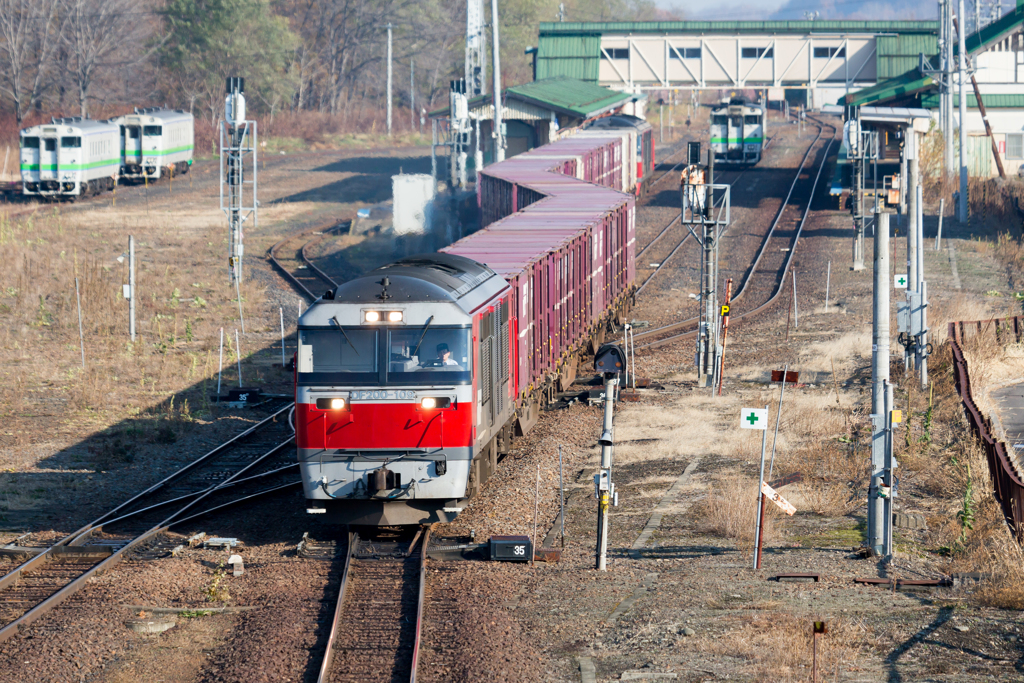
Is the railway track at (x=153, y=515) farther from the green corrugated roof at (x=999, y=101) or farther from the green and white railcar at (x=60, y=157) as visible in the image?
the green corrugated roof at (x=999, y=101)

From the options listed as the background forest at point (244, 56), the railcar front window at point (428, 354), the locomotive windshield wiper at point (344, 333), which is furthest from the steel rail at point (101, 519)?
the background forest at point (244, 56)

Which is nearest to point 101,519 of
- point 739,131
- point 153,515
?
point 153,515

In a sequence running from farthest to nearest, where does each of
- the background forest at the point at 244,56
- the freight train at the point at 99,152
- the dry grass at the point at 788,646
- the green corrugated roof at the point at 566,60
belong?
the background forest at the point at 244,56 < the green corrugated roof at the point at 566,60 < the freight train at the point at 99,152 < the dry grass at the point at 788,646

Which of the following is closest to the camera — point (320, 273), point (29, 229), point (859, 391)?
point (859, 391)

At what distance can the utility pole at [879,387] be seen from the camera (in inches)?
585

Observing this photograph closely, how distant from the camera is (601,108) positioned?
57.0 m

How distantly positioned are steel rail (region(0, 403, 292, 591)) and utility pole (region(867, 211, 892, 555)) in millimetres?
9738

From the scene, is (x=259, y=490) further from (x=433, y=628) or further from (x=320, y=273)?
(x=320, y=273)

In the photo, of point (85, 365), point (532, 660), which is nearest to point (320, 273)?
point (85, 365)

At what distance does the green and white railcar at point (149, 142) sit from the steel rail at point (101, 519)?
37.6 meters

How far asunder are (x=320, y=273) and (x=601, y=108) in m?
23.2

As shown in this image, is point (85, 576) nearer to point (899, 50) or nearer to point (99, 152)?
point (99, 152)

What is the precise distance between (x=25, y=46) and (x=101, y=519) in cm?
6048

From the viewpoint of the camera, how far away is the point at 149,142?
189 ft
